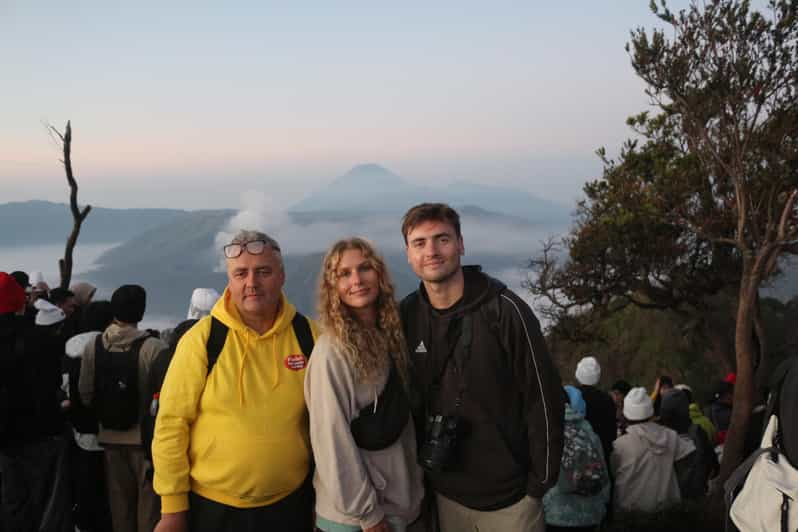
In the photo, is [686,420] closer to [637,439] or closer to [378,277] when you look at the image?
[637,439]

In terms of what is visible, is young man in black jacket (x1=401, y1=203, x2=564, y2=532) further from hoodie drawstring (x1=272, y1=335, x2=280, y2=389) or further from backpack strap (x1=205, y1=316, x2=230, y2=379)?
backpack strap (x1=205, y1=316, x2=230, y2=379)

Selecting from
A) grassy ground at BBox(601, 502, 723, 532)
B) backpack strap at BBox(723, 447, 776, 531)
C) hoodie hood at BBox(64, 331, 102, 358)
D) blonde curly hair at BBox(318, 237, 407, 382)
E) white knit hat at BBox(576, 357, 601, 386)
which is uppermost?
blonde curly hair at BBox(318, 237, 407, 382)

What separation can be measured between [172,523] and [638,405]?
409 centimetres

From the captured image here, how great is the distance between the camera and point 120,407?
446 cm

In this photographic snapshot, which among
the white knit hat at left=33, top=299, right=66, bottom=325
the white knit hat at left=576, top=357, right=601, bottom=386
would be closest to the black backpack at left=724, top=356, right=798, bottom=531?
the white knit hat at left=576, top=357, right=601, bottom=386

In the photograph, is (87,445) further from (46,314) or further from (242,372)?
(242,372)

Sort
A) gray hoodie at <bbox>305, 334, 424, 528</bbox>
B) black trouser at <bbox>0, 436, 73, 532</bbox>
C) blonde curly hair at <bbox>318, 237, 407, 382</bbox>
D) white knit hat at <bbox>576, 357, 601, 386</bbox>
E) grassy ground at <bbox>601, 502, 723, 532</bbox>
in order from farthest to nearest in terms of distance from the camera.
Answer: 1. white knit hat at <bbox>576, 357, 601, 386</bbox>
2. grassy ground at <bbox>601, 502, 723, 532</bbox>
3. black trouser at <bbox>0, 436, 73, 532</bbox>
4. blonde curly hair at <bbox>318, 237, 407, 382</bbox>
5. gray hoodie at <bbox>305, 334, 424, 528</bbox>

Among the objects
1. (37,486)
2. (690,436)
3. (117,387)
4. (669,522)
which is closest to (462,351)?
(117,387)

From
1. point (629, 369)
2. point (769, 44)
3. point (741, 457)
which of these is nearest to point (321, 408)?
point (741, 457)

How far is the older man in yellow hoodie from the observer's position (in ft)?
10.1

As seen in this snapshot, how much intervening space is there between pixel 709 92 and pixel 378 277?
8286mm

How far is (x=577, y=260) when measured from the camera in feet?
51.3

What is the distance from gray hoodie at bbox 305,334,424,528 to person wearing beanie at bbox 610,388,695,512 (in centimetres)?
309

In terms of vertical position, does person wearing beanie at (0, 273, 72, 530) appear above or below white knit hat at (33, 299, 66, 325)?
below
